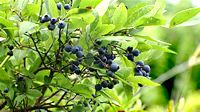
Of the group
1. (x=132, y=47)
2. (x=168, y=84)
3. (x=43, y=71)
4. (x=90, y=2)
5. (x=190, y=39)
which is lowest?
(x=168, y=84)

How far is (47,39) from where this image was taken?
729mm

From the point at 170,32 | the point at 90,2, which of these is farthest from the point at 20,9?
the point at 170,32

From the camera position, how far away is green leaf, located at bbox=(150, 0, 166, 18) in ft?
1.92

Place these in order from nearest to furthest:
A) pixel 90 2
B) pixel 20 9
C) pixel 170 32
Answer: pixel 90 2 → pixel 20 9 → pixel 170 32

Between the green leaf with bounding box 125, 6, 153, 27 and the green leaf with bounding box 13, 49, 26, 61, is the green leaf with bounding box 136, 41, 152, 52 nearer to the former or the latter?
the green leaf with bounding box 125, 6, 153, 27

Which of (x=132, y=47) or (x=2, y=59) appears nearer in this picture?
(x=132, y=47)

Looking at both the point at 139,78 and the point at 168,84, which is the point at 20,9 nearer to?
the point at 139,78

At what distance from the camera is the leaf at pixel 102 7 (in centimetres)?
58

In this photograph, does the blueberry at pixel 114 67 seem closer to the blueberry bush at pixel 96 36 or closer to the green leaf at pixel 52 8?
the blueberry bush at pixel 96 36

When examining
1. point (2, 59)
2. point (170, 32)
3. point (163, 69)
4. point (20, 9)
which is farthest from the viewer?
point (170, 32)

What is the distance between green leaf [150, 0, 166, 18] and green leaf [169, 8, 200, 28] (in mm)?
35

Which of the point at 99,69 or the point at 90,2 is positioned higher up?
the point at 90,2

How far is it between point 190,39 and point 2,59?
5620mm

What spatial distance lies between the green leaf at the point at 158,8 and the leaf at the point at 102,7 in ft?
0.36
